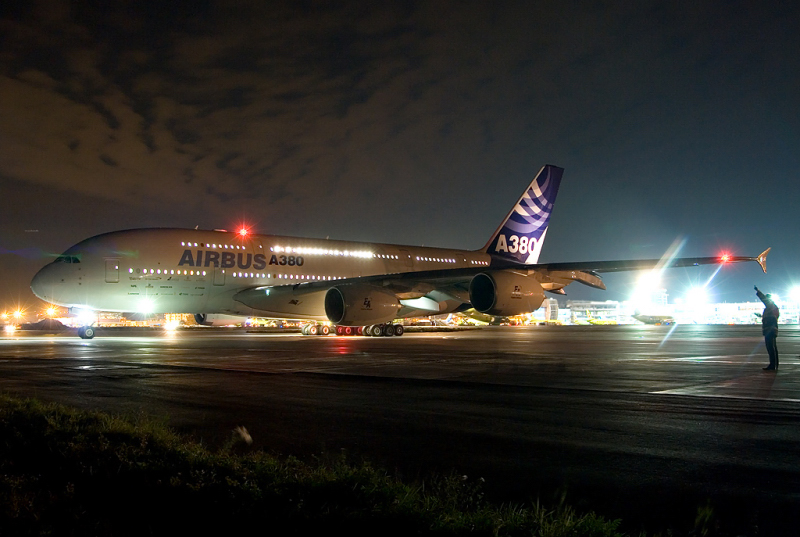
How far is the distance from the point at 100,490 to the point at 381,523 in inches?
77.8

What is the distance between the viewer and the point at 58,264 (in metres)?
27.1

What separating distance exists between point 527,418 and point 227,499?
13.9ft

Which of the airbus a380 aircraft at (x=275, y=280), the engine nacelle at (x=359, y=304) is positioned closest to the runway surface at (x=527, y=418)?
the engine nacelle at (x=359, y=304)

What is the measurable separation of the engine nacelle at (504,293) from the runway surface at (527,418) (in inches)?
446

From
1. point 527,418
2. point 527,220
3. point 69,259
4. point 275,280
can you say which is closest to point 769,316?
point 527,418

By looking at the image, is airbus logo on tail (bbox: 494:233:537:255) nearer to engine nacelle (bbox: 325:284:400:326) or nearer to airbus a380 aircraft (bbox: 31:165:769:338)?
airbus a380 aircraft (bbox: 31:165:769:338)

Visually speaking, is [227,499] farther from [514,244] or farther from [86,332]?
[514,244]

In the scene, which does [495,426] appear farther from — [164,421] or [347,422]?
[164,421]

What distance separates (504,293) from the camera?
26.2 m

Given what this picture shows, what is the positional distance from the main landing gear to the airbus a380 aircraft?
0.19 feet

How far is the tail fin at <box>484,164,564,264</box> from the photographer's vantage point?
137ft

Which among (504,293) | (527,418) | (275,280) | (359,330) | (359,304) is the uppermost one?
(275,280)

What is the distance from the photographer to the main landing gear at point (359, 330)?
3334 cm

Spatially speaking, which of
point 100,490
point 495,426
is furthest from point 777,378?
point 100,490
